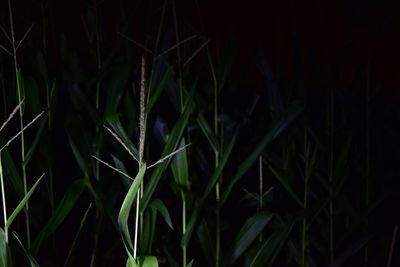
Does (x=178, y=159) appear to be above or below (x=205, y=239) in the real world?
above

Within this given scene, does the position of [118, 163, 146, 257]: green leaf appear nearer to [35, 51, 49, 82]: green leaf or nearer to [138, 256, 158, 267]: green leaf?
[138, 256, 158, 267]: green leaf

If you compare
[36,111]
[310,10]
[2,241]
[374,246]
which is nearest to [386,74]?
[310,10]

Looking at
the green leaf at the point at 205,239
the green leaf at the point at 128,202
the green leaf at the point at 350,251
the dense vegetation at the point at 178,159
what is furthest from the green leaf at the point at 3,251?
the green leaf at the point at 350,251

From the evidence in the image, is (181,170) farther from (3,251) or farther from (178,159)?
(3,251)

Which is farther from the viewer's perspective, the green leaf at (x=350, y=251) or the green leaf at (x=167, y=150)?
the green leaf at (x=350, y=251)

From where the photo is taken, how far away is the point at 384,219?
1.03 metres

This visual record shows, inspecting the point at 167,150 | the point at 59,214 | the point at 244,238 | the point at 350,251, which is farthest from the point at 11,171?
the point at 350,251

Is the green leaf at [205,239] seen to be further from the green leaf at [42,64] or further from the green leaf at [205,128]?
the green leaf at [42,64]

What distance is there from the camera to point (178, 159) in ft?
2.19

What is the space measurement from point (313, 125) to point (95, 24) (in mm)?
405

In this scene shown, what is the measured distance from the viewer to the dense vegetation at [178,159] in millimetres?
655

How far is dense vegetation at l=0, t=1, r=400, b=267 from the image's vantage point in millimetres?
655

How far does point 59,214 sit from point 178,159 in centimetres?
14

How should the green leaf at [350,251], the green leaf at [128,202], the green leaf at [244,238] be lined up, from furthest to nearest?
1. the green leaf at [350,251]
2. the green leaf at [244,238]
3. the green leaf at [128,202]
